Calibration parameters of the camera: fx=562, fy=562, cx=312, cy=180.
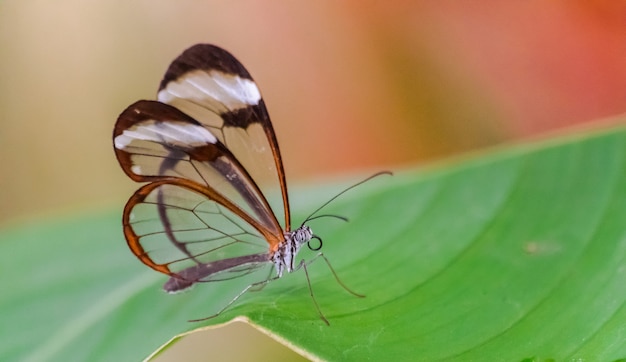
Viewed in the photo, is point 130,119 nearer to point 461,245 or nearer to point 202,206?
point 202,206

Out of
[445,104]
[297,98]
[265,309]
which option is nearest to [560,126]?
[445,104]

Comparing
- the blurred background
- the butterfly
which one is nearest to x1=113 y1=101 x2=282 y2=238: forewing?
the butterfly

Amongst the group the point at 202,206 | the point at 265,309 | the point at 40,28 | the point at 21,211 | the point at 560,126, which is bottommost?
the point at 560,126

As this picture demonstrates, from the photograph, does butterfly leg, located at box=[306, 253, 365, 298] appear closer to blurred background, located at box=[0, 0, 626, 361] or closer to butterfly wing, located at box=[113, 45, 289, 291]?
butterfly wing, located at box=[113, 45, 289, 291]

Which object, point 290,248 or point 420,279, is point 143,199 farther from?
point 420,279

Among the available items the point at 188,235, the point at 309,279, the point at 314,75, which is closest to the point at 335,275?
the point at 309,279

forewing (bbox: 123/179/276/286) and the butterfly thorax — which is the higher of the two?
forewing (bbox: 123/179/276/286)
